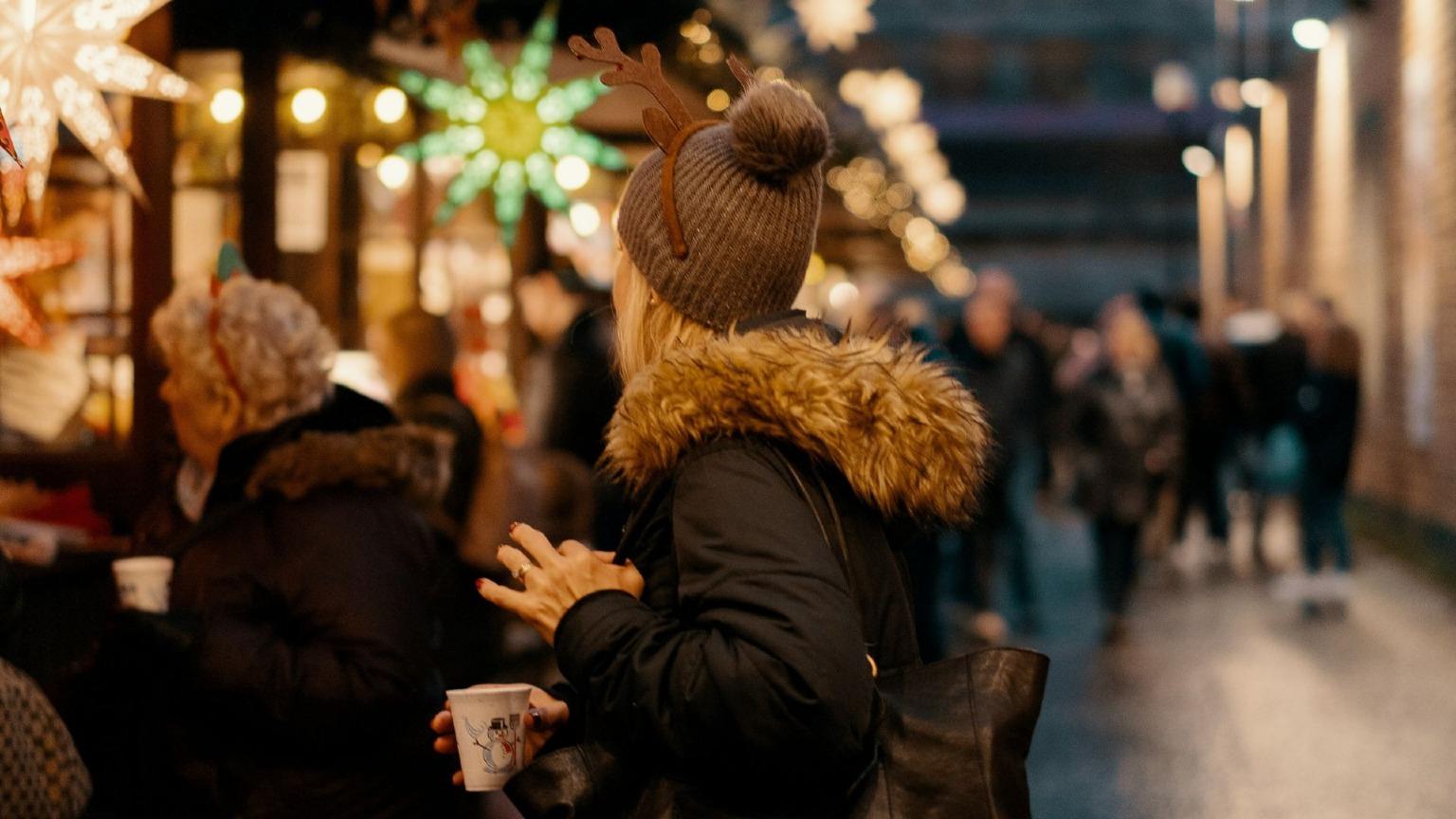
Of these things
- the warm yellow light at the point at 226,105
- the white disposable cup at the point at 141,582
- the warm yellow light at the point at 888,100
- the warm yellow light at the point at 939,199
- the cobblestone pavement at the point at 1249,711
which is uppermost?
the warm yellow light at the point at 888,100

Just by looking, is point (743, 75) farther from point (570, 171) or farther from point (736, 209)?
point (570, 171)

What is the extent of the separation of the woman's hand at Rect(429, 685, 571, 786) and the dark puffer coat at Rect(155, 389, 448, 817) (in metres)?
0.83

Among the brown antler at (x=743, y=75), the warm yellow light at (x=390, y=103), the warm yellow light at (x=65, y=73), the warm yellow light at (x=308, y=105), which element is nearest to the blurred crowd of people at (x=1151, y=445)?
the warm yellow light at (x=390, y=103)

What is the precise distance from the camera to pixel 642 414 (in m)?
2.49

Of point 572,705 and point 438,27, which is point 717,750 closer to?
point 572,705

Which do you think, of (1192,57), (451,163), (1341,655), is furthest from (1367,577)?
(1192,57)

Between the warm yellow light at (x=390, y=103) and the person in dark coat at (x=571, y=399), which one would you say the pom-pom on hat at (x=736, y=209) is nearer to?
the person in dark coat at (x=571, y=399)

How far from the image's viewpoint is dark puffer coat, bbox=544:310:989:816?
7.38 ft

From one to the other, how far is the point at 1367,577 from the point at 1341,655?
4.12 m

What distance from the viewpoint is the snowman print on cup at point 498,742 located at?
260 cm

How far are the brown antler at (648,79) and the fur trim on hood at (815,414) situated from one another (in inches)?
15.5

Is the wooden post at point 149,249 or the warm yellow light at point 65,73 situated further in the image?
the wooden post at point 149,249

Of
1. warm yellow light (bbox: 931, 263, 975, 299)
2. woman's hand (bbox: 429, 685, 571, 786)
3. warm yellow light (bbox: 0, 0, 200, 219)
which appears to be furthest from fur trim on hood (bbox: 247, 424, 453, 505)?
warm yellow light (bbox: 931, 263, 975, 299)

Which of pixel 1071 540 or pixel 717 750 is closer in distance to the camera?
pixel 717 750
